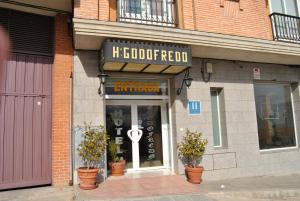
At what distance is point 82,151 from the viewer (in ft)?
19.8

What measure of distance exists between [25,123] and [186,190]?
4294 millimetres

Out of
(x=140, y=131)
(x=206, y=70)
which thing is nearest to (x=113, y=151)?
(x=140, y=131)

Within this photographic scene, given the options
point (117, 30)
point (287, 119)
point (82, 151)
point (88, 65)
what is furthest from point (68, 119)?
point (287, 119)

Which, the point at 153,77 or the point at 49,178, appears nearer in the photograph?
the point at 49,178

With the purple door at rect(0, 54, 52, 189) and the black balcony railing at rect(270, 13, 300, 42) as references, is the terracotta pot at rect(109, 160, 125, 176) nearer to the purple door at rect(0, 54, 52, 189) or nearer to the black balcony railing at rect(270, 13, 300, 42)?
the purple door at rect(0, 54, 52, 189)

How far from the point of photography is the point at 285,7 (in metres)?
9.13

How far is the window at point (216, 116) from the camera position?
26.3ft

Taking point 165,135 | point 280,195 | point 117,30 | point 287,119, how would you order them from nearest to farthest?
point 117,30, point 280,195, point 165,135, point 287,119

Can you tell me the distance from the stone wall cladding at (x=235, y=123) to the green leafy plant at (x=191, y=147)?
0.67 feet

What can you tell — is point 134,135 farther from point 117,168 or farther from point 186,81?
point 186,81

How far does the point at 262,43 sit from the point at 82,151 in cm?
585

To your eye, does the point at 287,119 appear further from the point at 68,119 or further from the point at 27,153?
the point at 27,153

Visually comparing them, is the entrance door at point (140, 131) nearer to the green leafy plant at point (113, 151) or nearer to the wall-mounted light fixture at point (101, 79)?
the green leafy plant at point (113, 151)

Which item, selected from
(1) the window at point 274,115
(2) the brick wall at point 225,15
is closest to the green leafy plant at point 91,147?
(2) the brick wall at point 225,15
